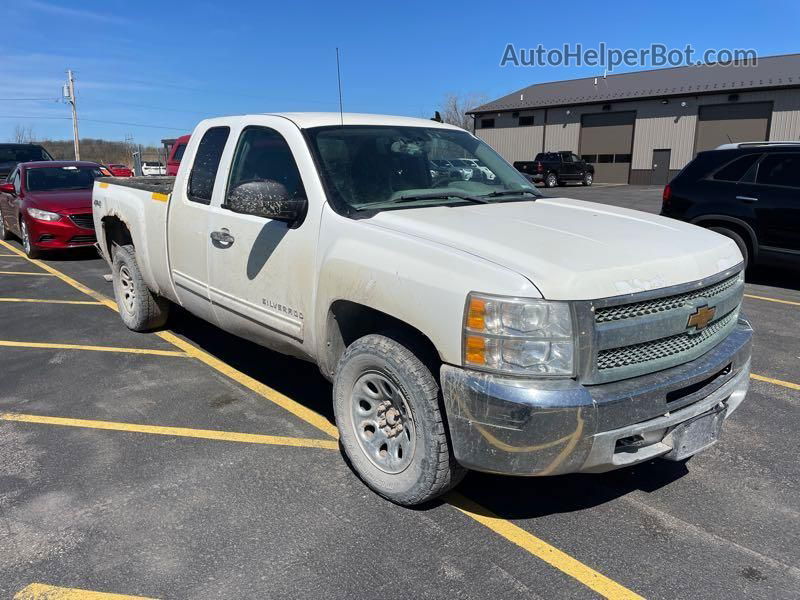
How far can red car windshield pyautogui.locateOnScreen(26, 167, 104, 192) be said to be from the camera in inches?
438

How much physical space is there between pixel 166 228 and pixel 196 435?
1.78 m

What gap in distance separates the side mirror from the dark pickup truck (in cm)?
2970

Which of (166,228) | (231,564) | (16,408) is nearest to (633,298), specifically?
(231,564)

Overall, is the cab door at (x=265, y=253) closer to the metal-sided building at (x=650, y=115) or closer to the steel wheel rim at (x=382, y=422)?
the steel wheel rim at (x=382, y=422)

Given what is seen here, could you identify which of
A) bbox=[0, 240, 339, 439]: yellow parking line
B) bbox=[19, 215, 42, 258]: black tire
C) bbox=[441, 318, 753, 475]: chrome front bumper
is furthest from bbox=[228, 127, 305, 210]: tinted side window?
bbox=[19, 215, 42, 258]: black tire

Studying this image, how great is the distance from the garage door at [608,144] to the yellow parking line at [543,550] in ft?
123

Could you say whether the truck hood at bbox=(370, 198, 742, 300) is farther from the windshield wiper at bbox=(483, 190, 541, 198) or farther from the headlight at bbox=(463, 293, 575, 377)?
the windshield wiper at bbox=(483, 190, 541, 198)

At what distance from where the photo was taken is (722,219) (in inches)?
329

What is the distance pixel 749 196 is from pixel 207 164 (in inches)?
272

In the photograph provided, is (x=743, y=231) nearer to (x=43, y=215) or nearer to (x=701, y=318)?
(x=701, y=318)

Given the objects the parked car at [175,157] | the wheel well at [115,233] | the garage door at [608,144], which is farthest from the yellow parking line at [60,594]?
the garage door at [608,144]

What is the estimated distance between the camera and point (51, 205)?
33.9 feet

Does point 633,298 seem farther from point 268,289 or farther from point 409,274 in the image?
point 268,289

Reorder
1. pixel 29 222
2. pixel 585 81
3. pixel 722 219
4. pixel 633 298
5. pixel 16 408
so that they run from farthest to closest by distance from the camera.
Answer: pixel 585 81, pixel 29 222, pixel 722 219, pixel 16 408, pixel 633 298
